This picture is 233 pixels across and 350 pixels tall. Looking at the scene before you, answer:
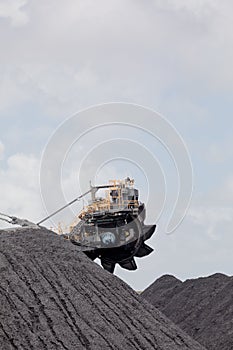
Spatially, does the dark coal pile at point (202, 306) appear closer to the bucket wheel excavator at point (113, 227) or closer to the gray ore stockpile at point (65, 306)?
the bucket wheel excavator at point (113, 227)

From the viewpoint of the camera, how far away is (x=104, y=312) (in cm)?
1833

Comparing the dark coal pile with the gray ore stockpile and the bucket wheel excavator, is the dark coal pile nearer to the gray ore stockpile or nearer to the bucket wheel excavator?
the bucket wheel excavator

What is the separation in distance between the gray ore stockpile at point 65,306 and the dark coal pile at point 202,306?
20.7 ft

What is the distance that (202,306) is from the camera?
2984 cm

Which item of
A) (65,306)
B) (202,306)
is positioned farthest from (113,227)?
(65,306)

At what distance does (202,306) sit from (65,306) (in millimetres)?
13232

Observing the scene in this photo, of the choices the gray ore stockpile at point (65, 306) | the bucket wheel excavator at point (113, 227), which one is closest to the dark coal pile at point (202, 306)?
the bucket wheel excavator at point (113, 227)

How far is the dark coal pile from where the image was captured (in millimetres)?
25911

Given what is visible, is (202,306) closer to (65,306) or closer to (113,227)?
(113,227)

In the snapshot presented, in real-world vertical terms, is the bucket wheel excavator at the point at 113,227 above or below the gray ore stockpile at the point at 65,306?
above

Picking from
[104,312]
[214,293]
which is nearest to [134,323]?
[104,312]

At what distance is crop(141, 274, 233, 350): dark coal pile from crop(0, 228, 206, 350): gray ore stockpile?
20.7ft

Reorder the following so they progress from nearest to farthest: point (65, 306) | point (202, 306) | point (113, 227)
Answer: point (65, 306), point (113, 227), point (202, 306)

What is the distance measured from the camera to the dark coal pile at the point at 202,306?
25.9 meters
